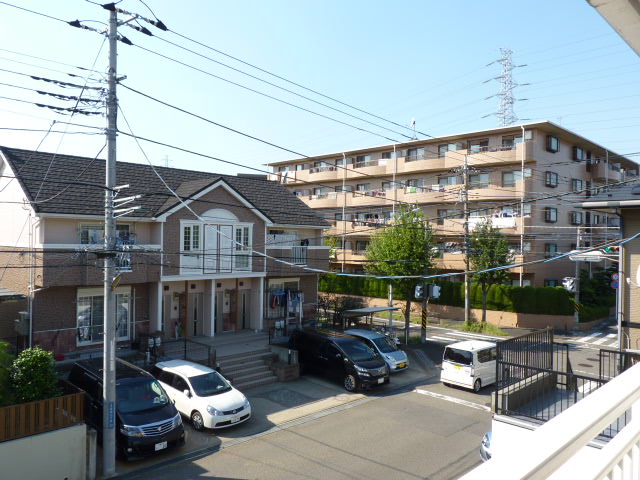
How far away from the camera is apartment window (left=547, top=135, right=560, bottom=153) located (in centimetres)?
3578

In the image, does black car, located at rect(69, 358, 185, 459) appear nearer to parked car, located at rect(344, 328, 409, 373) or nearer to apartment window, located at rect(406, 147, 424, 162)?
parked car, located at rect(344, 328, 409, 373)

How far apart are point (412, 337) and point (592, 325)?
1418 cm

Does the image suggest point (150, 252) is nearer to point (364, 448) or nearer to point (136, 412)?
point (136, 412)

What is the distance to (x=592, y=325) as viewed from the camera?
32.4 metres

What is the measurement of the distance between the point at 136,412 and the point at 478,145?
32880 mm

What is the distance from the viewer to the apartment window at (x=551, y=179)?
3530 cm

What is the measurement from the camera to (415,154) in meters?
42.6

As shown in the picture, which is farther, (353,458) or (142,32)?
(353,458)

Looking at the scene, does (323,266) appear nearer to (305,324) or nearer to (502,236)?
(305,324)

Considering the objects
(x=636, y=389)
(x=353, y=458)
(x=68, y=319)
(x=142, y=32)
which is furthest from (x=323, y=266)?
(x=636, y=389)

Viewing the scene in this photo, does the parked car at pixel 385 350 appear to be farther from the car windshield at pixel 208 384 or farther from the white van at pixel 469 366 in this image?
the car windshield at pixel 208 384

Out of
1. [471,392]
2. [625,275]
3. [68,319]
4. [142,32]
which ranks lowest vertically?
[471,392]

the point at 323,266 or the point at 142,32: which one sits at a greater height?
the point at 142,32

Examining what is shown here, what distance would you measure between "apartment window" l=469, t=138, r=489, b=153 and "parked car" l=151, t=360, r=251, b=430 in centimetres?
2910
